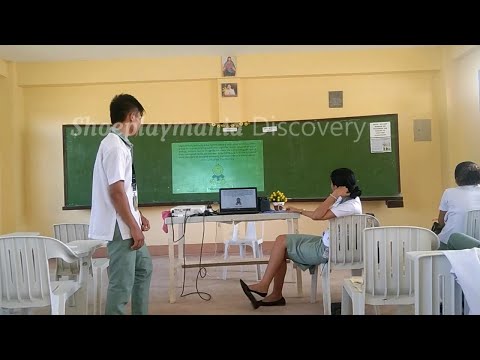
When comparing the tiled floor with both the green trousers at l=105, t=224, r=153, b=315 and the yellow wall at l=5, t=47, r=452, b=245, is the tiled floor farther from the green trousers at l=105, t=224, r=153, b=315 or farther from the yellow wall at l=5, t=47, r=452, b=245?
the yellow wall at l=5, t=47, r=452, b=245

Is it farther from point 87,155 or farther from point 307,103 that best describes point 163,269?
point 307,103

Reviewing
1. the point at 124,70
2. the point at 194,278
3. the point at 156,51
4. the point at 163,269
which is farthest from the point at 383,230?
the point at 124,70

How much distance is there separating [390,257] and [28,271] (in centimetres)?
195

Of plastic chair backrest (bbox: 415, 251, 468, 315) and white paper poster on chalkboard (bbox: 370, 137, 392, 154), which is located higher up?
white paper poster on chalkboard (bbox: 370, 137, 392, 154)

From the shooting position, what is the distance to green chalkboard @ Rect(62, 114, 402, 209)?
6.04m

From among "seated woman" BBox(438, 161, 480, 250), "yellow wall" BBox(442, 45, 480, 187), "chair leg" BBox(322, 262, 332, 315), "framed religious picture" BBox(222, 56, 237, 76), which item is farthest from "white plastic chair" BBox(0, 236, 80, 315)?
"yellow wall" BBox(442, 45, 480, 187)

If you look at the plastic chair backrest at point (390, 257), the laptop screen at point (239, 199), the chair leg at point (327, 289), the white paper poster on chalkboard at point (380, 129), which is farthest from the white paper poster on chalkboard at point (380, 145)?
the plastic chair backrest at point (390, 257)

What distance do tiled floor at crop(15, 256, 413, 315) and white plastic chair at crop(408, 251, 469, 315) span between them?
4.36 ft

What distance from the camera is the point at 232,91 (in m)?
6.21

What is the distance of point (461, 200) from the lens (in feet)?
10.7

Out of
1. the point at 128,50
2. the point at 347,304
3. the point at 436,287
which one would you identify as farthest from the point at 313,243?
the point at 128,50

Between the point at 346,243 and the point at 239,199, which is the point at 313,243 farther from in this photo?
the point at 239,199

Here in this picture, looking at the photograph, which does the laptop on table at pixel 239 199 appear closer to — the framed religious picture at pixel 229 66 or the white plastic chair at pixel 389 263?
the white plastic chair at pixel 389 263
